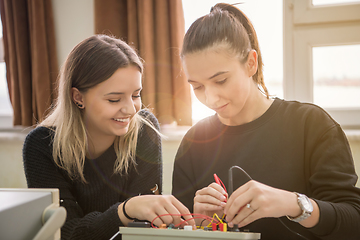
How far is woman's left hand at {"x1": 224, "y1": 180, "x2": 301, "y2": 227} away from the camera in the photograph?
67 centimetres

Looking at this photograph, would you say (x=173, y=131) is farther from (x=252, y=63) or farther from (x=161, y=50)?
(x=252, y=63)

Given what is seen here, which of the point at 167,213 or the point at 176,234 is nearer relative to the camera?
the point at 176,234

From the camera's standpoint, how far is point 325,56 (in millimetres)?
1896

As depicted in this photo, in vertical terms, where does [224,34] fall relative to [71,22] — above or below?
below

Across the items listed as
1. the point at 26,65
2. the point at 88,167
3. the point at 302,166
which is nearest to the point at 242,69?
the point at 302,166

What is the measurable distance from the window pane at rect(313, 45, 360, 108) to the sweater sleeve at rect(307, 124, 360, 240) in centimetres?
112

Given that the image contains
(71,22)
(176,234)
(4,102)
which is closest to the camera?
(176,234)

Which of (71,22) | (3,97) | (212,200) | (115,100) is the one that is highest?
(71,22)

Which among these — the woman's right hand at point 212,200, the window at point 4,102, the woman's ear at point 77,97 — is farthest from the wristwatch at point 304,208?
the window at point 4,102

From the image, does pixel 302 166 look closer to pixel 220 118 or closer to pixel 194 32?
pixel 220 118

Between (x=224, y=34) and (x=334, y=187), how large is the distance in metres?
0.55

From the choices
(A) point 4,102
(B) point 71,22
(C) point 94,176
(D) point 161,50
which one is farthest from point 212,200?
(A) point 4,102

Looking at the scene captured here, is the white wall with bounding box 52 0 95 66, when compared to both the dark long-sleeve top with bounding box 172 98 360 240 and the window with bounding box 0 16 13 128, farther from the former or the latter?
the dark long-sleeve top with bounding box 172 98 360 240

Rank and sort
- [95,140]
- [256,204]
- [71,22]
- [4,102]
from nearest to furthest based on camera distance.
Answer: [256,204] < [95,140] < [71,22] < [4,102]
